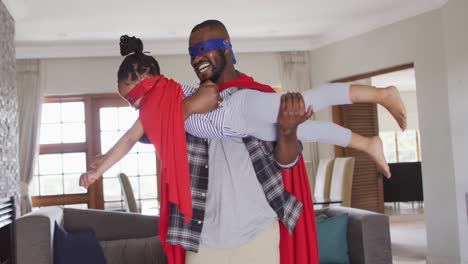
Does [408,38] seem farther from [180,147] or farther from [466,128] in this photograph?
[180,147]

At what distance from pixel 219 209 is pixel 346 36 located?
6344 millimetres

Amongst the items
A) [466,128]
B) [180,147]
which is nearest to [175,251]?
[180,147]

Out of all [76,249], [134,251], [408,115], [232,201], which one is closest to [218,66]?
[232,201]

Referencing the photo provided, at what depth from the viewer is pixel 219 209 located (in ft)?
5.12

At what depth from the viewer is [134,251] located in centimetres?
362

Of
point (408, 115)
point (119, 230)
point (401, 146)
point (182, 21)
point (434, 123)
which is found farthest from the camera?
point (401, 146)

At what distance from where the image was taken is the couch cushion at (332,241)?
3.38 m

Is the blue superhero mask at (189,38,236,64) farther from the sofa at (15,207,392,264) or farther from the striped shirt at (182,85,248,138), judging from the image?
the sofa at (15,207,392,264)

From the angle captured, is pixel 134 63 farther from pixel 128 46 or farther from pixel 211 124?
pixel 211 124

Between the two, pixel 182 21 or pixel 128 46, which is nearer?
pixel 128 46

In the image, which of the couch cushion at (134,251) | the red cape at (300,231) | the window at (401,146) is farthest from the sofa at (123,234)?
the window at (401,146)

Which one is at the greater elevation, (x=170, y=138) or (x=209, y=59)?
(x=209, y=59)

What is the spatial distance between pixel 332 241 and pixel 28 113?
17.1 ft

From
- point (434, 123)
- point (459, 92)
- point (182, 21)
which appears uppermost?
point (182, 21)
